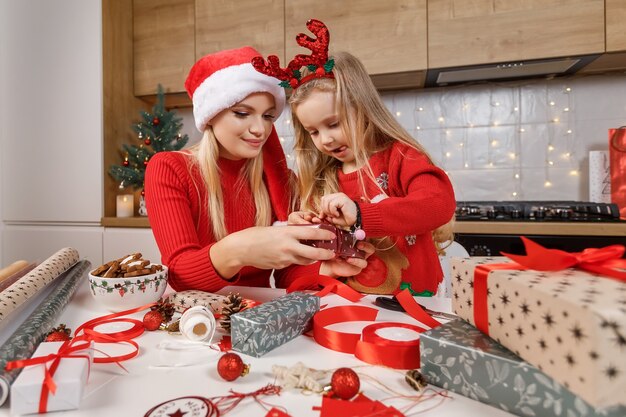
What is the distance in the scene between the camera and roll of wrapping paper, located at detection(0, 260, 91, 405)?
389mm

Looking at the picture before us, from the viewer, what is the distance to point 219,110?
1.06m

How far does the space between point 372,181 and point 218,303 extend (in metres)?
0.59

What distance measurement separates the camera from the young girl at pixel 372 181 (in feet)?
2.96

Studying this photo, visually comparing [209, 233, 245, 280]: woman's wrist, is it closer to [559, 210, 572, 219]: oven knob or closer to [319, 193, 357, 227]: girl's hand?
[319, 193, 357, 227]: girl's hand

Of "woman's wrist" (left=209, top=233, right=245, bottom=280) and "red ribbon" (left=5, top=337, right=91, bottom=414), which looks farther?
"woman's wrist" (left=209, top=233, right=245, bottom=280)

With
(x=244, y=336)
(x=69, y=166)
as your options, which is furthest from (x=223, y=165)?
(x=69, y=166)

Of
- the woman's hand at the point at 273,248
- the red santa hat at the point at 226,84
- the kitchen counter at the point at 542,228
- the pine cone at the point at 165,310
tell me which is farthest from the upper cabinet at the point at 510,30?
the pine cone at the point at 165,310

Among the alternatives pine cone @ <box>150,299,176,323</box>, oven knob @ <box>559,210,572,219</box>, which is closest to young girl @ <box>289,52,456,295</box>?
pine cone @ <box>150,299,176,323</box>

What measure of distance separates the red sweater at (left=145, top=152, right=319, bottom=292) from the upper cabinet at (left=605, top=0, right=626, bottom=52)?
1691 mm

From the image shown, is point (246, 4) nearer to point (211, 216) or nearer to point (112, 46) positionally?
point (112, 46)

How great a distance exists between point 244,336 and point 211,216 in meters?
0.63

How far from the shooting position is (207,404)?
0.38 meters

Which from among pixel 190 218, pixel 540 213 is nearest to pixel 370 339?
pixel 190 218

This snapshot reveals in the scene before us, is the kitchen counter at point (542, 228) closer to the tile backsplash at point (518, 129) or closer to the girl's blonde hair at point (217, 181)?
the tile backsplash at point (518, 129)
